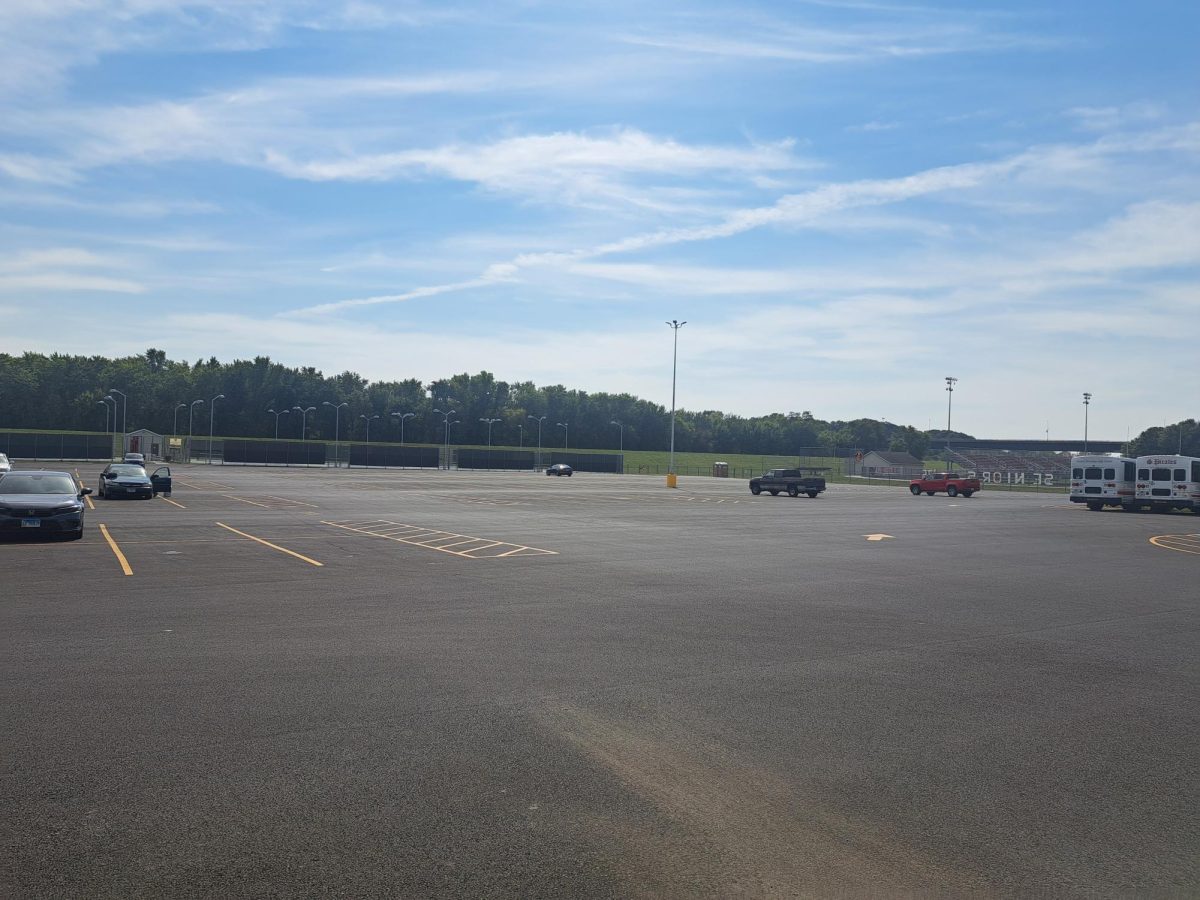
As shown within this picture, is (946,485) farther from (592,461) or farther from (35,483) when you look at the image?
(592,461)

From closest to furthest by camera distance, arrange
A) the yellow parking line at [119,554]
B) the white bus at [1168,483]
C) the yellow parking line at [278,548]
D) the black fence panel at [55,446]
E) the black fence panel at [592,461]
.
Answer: the yellow parking line at [119,554], the yellow parking line at [278,548], the white bus at [1168,483], the black fence panel at [55,446], the black fence panel at [592,461]

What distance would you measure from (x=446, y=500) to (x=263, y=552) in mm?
24142

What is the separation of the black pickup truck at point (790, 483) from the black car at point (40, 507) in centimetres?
4173

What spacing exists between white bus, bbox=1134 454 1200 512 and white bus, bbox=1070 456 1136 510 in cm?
51

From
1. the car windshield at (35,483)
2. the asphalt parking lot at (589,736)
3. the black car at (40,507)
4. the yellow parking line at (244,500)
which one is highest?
the car windshield at (35,483)

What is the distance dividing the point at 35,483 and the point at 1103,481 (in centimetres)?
4529

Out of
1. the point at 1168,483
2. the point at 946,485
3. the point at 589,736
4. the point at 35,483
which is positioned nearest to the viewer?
the point at 589,736

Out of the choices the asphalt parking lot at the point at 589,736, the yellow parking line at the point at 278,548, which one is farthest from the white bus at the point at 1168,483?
the yellow parking line at the point at 278,548

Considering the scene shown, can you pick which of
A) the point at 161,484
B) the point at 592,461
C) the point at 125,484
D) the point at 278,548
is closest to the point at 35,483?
the point at 278,548

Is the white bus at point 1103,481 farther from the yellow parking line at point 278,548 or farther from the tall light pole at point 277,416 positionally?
the tall light pole at point 277,416

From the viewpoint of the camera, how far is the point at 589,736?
272 inches

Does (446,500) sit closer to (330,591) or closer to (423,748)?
(330,591)

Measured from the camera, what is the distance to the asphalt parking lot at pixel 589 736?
15.8 ft

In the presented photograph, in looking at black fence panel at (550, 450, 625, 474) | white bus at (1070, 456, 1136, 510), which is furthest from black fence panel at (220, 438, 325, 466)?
white bus at (1070, 456, 1136, 510)
